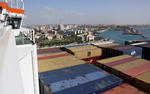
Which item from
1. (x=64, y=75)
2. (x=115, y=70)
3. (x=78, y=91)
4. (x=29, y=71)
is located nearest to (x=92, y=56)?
(x=115, y=70)

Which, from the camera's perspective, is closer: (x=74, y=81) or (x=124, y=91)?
(x=124, y=91)

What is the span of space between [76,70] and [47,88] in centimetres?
381

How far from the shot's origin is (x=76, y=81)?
859 centimetres

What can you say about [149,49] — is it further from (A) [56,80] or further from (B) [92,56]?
(A) [56,80]

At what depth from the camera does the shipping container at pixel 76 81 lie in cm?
745

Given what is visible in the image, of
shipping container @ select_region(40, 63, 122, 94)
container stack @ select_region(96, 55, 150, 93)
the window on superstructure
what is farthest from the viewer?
container stack @ select_region(96, 55, 150, 93)

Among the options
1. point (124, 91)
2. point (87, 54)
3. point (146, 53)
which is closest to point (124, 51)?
point (87, 54)

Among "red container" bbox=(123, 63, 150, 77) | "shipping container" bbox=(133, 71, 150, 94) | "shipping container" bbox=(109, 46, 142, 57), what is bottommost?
"shipping container" bbox=(133, 71, 150, 94)

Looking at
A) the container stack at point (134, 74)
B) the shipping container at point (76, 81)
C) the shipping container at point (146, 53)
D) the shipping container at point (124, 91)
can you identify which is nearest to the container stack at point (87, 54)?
the container stack at point (134, 74)

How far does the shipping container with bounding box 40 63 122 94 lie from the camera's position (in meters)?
7.45

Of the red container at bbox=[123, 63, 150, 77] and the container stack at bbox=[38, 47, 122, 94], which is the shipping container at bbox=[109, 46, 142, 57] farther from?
the container stack at bbox=[38, 47, 122, 94]

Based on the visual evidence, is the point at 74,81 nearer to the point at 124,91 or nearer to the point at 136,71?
the point at 124,91

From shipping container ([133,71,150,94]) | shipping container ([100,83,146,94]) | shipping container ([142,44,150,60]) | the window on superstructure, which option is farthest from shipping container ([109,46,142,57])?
the window on superstructure

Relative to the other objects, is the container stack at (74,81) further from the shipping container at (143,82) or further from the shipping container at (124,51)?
the shipping container at (124,51)
